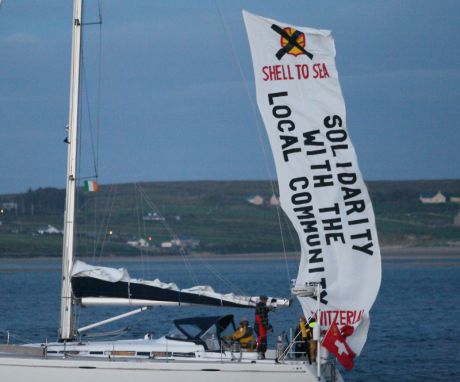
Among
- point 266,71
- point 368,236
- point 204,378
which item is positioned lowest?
point 204,378

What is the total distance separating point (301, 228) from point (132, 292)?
4.03 m

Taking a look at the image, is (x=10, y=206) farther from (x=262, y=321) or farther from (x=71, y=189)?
(x=262, y=321)

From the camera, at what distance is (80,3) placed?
92.7ft

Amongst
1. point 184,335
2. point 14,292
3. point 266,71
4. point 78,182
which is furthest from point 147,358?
point 14,292

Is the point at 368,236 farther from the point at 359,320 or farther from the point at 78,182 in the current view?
the point at 78,182

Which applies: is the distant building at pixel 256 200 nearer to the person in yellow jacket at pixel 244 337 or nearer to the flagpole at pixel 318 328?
the person in yellow jacket at pixel 244 337

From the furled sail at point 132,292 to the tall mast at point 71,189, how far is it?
0.74 ft

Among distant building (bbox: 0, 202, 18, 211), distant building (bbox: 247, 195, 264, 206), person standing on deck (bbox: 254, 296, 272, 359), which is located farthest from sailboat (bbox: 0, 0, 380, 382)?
distant building (bbox: 247, 195, 264, 206)

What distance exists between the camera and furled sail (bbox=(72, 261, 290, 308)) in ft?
89.6

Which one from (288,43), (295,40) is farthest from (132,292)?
(295,40)

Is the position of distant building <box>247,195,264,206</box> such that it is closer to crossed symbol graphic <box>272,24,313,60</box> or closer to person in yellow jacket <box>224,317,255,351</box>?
crossed symbol graphic <box>272,24,313,60</box>

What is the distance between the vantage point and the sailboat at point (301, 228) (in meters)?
26.9

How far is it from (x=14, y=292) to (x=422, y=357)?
142 feet

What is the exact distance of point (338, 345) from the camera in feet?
87.6
